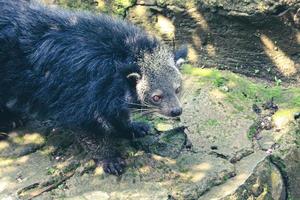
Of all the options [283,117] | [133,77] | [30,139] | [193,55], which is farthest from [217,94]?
[30,139]

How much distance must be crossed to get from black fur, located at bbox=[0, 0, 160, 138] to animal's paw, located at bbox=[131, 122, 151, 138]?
0.13 meters

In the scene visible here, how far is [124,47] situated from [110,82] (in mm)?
382

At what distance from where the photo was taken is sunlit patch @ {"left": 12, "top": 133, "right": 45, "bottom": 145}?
19.8 ft

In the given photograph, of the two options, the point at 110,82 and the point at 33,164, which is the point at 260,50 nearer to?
the point at 110,82

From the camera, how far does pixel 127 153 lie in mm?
5809

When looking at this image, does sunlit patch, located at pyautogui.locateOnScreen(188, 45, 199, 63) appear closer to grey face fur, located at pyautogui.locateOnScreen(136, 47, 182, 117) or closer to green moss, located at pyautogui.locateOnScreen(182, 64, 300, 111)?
green moss, located at pyautogui.locateOnScreen(182, 64, 300, 111)

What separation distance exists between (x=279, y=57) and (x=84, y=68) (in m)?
3.38

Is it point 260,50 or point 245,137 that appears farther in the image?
point 260,50

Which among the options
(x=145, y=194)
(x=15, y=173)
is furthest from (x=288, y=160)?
(x=15, y=173)

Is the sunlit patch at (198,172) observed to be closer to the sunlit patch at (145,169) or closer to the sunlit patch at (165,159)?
the sunlit patch at (165,159)

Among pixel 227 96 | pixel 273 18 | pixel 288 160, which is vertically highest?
pixel 273 18

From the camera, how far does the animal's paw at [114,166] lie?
554 cm

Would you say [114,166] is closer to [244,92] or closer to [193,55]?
[244,92]

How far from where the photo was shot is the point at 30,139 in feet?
19.9
